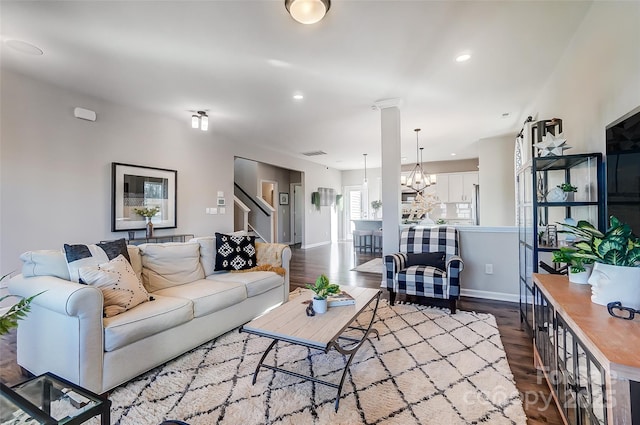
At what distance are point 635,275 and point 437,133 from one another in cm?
504

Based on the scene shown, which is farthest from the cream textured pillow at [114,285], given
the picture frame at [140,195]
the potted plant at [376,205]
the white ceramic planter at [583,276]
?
the potted plant at [376,205]

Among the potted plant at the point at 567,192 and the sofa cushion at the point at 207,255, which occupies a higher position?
the potted plant at the point at 567,192

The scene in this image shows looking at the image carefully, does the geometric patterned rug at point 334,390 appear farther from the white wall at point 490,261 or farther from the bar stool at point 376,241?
the bar stool at point 376,241

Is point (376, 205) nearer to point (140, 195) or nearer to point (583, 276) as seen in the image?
point (140, 195)

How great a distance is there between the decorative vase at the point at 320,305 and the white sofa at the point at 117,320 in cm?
93

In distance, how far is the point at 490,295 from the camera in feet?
12.0

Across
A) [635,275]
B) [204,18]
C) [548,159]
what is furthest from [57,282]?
[548,159]

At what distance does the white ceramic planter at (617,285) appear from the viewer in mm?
1233

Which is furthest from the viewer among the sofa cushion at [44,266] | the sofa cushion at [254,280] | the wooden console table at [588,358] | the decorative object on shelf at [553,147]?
the sofa cushion at [254,280]

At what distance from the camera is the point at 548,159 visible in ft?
7.63

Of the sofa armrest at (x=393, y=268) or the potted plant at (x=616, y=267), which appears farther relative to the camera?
the sofa armrest at (x=393, y=268)

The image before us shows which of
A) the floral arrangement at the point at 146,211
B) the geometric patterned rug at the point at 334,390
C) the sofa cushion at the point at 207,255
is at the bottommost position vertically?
the geometric patterned rug at the point at 334,390

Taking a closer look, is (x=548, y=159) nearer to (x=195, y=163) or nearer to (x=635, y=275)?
(x=635, y=275)

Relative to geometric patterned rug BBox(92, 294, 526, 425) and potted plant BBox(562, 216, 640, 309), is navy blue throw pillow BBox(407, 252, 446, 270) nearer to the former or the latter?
geometric patterned rug BBox(92, 294, 526, 425)
